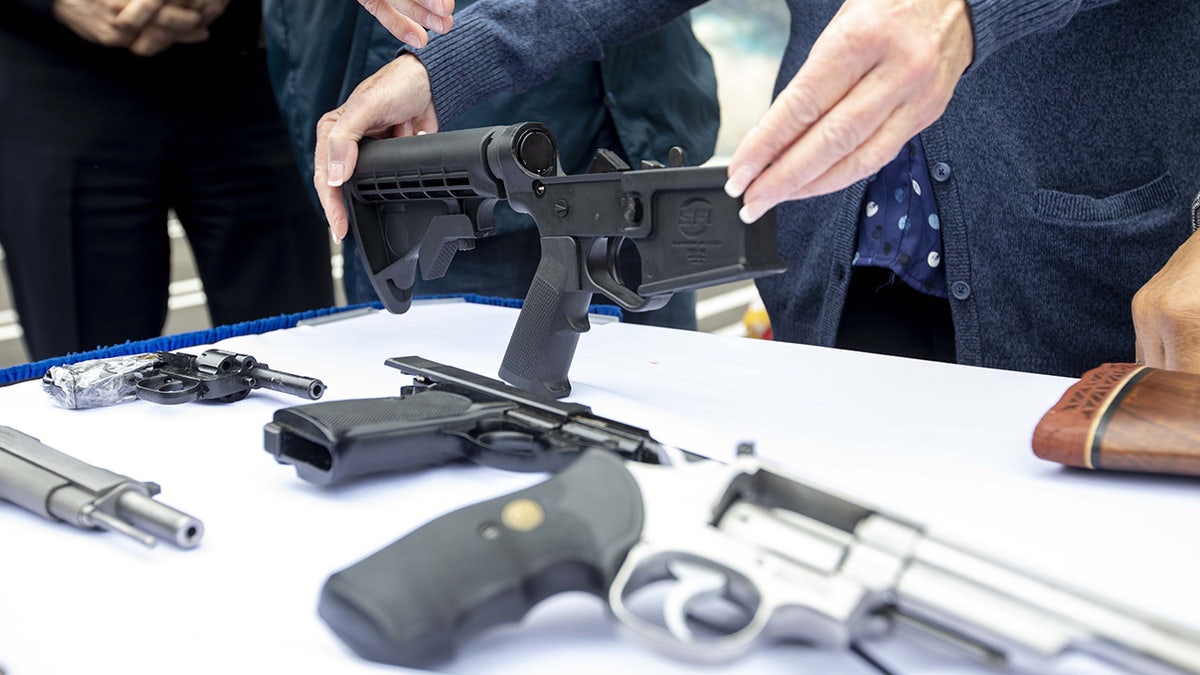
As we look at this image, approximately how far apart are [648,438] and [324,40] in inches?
37.5

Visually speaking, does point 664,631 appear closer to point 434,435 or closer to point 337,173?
point 434,435

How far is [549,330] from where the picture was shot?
0.96m

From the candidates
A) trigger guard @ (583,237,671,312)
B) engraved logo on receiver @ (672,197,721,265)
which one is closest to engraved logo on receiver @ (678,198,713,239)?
engraved logo on receiver @ (672,197,721,265)

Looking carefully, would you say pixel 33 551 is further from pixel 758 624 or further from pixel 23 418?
pixel 758 624

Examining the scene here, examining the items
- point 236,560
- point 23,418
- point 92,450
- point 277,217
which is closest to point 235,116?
point 277,217

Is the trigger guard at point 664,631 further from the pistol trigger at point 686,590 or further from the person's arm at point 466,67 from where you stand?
the person's arm at point 466,67

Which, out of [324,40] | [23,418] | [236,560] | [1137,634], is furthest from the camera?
[324,40]

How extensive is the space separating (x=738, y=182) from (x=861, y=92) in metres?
0.12

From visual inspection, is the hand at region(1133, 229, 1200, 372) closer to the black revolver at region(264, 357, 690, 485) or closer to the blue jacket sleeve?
the blue jacket sleeve

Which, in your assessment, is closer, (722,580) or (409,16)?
(722,580)

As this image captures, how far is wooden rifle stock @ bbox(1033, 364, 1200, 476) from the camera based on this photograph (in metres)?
0.65

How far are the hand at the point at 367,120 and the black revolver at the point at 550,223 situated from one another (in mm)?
18

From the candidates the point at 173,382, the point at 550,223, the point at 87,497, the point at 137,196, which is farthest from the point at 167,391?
Answer: the point at 137,196

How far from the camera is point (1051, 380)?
943mm
